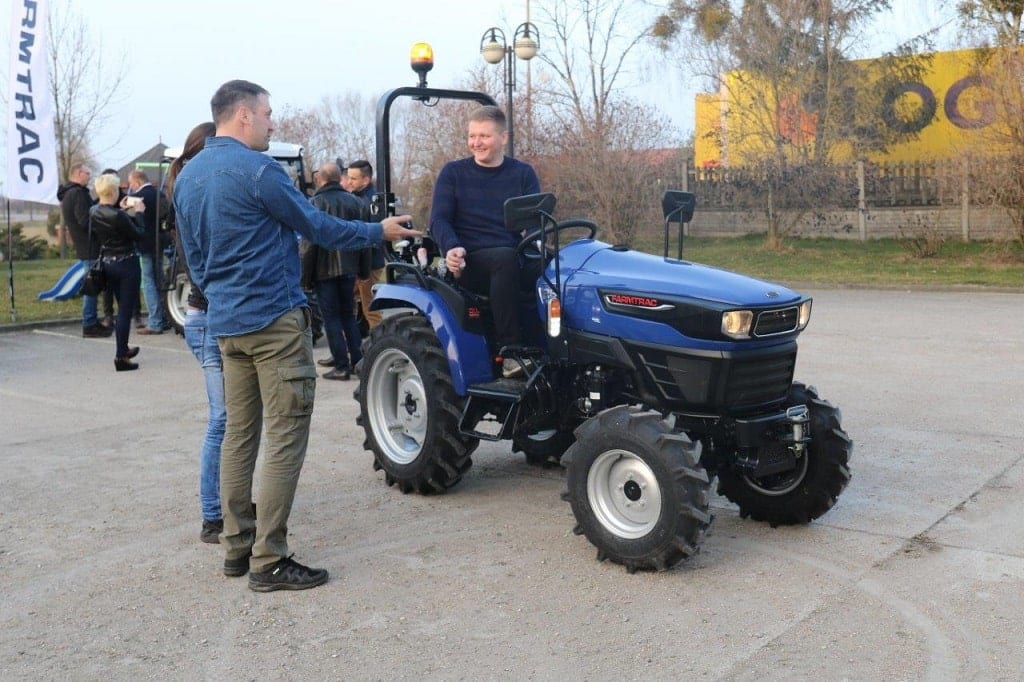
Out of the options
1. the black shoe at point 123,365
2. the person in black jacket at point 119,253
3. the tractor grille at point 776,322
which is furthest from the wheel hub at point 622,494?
the black shoe at point 123,365

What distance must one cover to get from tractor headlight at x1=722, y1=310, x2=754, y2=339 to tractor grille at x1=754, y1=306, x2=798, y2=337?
5 centimetres

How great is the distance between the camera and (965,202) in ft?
72.7

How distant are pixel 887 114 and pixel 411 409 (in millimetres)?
25479

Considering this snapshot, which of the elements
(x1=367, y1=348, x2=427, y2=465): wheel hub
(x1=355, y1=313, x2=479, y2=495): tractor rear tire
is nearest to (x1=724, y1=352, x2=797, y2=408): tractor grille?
(x1=355, y1=313, x2=479, y2=495): tractor rear tire

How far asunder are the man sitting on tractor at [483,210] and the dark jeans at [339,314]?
4126 millimetres

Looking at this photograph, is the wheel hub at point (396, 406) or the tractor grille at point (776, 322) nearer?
the tractor grille at point (776, 322)

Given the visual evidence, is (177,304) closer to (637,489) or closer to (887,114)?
(637,489)

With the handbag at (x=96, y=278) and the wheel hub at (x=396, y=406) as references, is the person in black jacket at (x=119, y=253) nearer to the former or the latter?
the handbag at (x=96, y=278)

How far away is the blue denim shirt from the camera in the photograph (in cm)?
477

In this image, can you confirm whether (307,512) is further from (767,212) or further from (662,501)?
(767,212)

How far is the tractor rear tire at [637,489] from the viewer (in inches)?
188

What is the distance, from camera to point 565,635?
4328 mm

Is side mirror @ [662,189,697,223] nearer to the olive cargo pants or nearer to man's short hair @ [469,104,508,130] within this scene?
man's short hair @ [469,104,508,130]

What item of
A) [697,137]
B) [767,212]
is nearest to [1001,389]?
[767,212]
